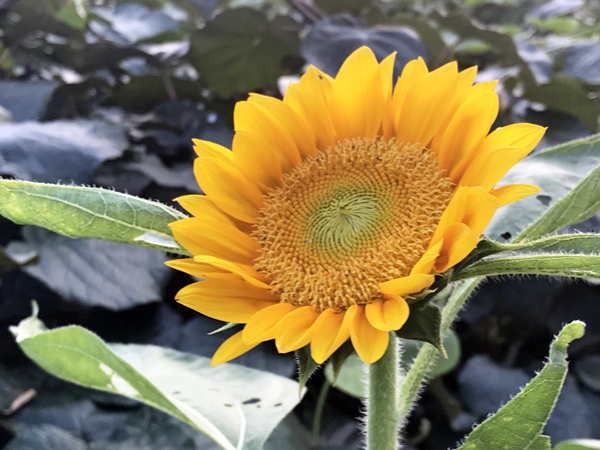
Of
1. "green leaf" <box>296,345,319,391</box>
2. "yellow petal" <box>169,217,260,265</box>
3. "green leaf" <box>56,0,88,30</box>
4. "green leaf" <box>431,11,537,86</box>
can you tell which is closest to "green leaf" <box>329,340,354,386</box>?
"green leaf" <box>296,345,319,391</box>

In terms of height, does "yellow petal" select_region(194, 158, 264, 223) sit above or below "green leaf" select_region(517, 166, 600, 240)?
below

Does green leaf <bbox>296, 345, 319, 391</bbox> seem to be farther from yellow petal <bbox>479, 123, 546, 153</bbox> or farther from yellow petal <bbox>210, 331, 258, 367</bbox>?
yellow petal <bbox>479, 123, 546, 153</bbox>

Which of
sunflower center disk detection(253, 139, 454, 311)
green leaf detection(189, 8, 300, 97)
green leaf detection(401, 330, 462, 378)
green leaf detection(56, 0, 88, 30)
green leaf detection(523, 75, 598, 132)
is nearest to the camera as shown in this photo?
sunflower center disk detection(253, 139, 454, 311)

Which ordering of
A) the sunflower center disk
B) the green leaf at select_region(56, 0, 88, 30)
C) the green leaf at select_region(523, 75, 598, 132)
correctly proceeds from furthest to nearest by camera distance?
1. the green leaf at select_region(56, 0, 88, 30)
2. the green leaf at select_region(523, 75, 598, 132)
3. the sunflower center disk

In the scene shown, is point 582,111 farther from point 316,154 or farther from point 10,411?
point 10,411

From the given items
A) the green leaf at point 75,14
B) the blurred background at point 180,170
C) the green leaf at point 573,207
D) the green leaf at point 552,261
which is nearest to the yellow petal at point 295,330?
the green leaf at point 552,261

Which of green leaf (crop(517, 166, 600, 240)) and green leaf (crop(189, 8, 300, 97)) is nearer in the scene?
green leaf (crop(517, 166, 600, 240))

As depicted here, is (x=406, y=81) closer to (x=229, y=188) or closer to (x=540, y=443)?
(x=229, y=188)

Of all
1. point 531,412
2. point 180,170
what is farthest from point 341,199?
point 180,170
